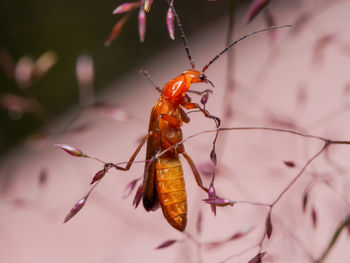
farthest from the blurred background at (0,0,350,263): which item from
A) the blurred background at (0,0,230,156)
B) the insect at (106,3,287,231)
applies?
the insect at (106,3,287,231)

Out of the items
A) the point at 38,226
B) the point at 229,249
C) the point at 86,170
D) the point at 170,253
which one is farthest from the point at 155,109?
the point at 86,170

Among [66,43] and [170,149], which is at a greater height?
[66,43]

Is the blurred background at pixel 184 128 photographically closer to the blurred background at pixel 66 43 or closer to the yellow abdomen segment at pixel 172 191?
the blurred background at pixel 66 43

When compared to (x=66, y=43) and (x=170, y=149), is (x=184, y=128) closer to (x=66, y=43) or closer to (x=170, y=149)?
(x=66, y=43)

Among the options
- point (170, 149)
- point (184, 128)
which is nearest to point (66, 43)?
point (184, 128)

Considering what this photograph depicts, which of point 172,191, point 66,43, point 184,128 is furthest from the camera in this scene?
point 66,43

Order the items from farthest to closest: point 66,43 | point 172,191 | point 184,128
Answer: point 66,43
point 184,128
point 172,191

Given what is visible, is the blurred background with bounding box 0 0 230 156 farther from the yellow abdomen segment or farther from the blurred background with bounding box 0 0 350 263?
the yellow abdomen segment

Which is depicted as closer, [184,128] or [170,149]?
[170,149]
